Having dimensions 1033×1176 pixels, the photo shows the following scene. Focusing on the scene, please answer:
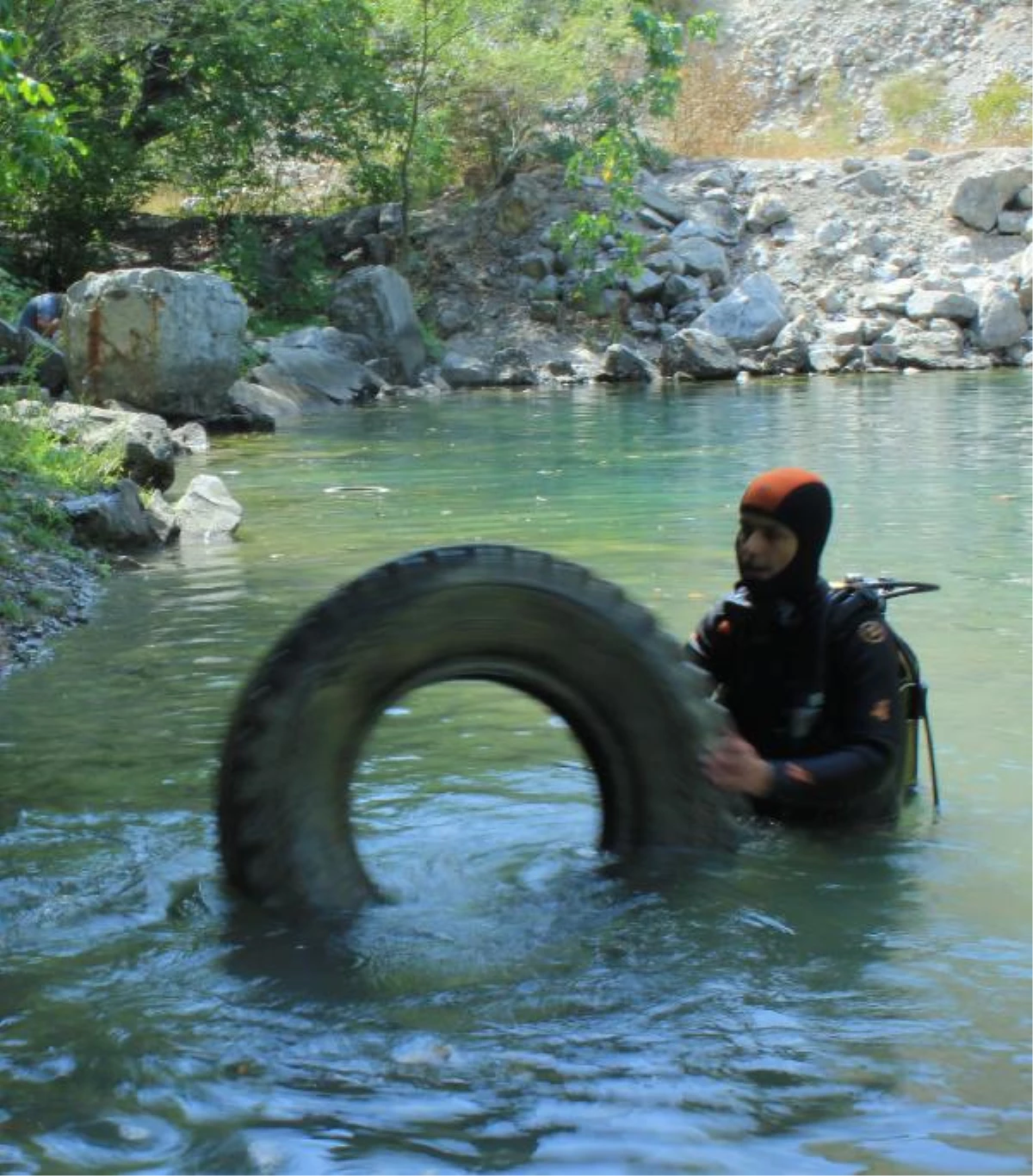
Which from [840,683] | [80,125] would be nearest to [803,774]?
[840,683]

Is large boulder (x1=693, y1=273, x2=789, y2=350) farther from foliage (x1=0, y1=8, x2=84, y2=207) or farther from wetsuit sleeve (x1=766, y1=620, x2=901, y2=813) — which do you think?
wetsuit sleeve (x1=766, y1=620, x2=901, y2=813)

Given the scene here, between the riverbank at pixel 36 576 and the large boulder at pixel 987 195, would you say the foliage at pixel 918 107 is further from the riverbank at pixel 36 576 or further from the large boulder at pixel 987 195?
the riverbank at pixel 36 576

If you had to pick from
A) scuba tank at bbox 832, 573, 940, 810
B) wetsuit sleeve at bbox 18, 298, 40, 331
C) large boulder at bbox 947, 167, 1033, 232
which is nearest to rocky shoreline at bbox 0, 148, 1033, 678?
large boulder at bbox 947, 167, 1033, 232

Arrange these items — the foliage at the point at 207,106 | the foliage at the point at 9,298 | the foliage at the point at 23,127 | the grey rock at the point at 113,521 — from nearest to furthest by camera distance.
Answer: the foliage at the point at 23,127 → the grey rock at the point at 113,521 → the foliage at the point at 9,298 → the foliage at the point at 207,106

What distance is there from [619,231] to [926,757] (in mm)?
25460

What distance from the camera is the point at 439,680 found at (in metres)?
4.30

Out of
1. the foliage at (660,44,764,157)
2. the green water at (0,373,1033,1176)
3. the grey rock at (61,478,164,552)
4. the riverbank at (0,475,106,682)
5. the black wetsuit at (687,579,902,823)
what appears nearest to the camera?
the green water at (0,373,1033,1176)

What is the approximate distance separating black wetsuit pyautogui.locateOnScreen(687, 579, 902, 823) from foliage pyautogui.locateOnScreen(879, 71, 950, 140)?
3644 centimetres

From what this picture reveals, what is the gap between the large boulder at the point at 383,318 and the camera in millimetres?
26781

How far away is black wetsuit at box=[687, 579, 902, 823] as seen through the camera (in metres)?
4.49

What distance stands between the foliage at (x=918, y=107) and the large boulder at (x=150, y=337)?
24.3 metres

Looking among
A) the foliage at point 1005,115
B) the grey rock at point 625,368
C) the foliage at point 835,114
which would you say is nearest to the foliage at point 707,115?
the foliage at point 835,114

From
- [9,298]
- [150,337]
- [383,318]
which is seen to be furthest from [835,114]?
[150,337]

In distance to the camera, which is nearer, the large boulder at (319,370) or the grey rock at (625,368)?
the large boulder at (319,370)
